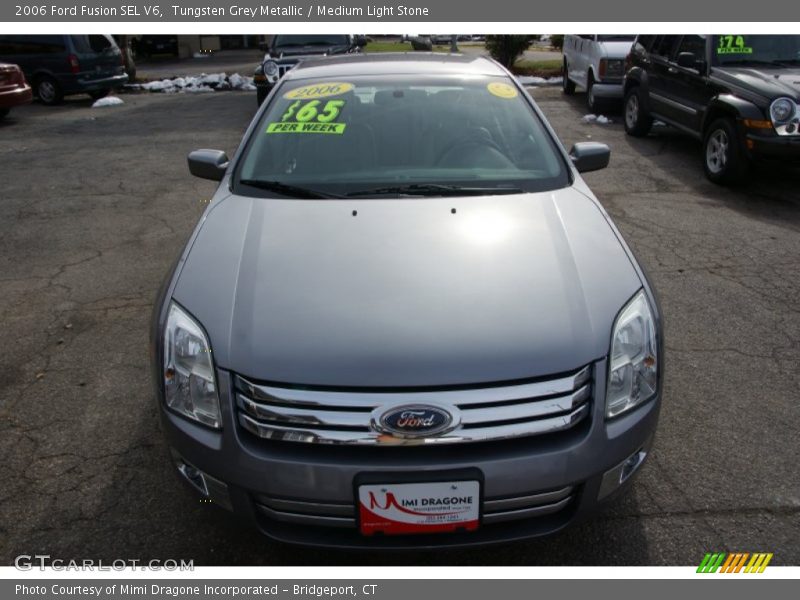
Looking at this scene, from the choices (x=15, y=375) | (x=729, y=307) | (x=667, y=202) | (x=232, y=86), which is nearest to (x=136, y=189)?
(x=15, y=375)

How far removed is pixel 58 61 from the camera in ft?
47.1

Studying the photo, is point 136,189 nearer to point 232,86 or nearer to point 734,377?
point 734,377

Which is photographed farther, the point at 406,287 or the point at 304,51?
the point at 304,51

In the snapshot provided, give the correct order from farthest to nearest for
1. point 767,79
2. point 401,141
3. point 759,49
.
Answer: point 759,49, point 767,79, point 401,141

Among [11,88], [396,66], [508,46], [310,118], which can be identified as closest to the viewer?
[310,118]

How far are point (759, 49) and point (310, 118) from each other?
6.09 metres

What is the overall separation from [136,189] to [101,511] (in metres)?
5.52

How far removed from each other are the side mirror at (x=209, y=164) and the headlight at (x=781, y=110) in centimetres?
535

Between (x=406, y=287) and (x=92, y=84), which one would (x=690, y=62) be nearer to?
(x=406, y=287)

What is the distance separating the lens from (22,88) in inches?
488

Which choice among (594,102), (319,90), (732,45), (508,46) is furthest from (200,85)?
(319,90)

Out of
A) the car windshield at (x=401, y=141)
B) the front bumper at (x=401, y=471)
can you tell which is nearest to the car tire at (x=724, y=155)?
the car windshield at (x=401, y=141)

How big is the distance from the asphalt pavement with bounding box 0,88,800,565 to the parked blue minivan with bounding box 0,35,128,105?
7748 mm

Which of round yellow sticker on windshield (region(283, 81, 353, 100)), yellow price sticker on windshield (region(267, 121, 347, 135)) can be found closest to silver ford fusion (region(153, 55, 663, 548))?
yellow price sticker on windshield (region(267, 121, 347, 135))
